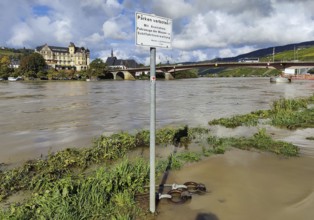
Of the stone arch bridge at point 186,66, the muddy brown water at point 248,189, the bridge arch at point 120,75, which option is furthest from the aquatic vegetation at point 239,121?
the bridge arch at point 120,75

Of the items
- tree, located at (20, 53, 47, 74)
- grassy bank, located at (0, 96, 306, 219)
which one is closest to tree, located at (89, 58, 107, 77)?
tree, located at (20, 53, 47, 74)

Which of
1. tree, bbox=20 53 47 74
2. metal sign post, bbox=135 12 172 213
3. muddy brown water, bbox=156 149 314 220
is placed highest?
tree, bbox=20 53 47 74

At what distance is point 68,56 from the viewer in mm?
184000

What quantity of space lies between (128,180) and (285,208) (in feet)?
9.00

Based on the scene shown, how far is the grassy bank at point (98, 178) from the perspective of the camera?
15.8 ft

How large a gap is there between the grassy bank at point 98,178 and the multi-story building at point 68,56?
176 m

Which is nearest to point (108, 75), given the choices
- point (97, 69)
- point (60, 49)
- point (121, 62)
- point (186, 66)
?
point (97, 69)

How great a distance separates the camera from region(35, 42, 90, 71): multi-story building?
579 ft

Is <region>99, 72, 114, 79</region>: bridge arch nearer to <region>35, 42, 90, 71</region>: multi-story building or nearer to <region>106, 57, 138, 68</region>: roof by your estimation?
<region>106, 57, 138, 68</region>: roof

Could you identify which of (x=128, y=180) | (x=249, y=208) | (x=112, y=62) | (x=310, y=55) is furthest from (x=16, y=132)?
(x=310, y=55)

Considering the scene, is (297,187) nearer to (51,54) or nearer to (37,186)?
(37,186)

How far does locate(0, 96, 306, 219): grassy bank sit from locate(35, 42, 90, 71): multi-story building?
→ 17649cm

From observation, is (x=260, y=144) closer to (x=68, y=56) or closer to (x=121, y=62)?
(x=121, y=62)

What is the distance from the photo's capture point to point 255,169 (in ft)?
23.7
